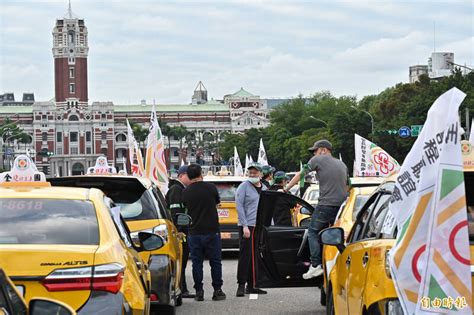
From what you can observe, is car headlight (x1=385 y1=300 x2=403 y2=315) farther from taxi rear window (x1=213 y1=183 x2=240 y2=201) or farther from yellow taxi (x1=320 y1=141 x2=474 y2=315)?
taxi rear window (x1=213 y1=183 x2=240 y2=201)

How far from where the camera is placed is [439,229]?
18.0 feet

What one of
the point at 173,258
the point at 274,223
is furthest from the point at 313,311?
the point at 173,258

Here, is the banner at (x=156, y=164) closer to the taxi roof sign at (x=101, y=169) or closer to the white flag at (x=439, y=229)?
the taxi roof sign at (x=101, y=169)

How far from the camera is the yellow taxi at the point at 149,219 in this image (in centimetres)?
1104

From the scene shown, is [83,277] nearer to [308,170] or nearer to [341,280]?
[341,280]

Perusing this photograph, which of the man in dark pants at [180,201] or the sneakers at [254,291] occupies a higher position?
the man in dark pants at [180,201]

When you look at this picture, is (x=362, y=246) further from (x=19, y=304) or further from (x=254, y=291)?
(x=254, y=291)

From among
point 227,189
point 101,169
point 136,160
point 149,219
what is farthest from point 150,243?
point 136,160

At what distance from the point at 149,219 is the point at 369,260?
4413 millimetres

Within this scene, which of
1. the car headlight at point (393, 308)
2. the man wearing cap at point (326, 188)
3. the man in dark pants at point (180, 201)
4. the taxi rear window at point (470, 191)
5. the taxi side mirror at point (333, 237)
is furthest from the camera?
the man in dark pants at point (180, 201)

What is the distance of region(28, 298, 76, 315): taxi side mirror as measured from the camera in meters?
5.00

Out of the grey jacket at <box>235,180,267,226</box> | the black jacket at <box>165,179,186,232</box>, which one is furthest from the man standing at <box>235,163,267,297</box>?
the black jacket at <box>165,179,186,232</box>

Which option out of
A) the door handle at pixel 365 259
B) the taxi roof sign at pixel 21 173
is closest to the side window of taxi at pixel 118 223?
the door handle at pixel 365 259

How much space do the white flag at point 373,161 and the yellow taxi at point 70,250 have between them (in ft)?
48.1
